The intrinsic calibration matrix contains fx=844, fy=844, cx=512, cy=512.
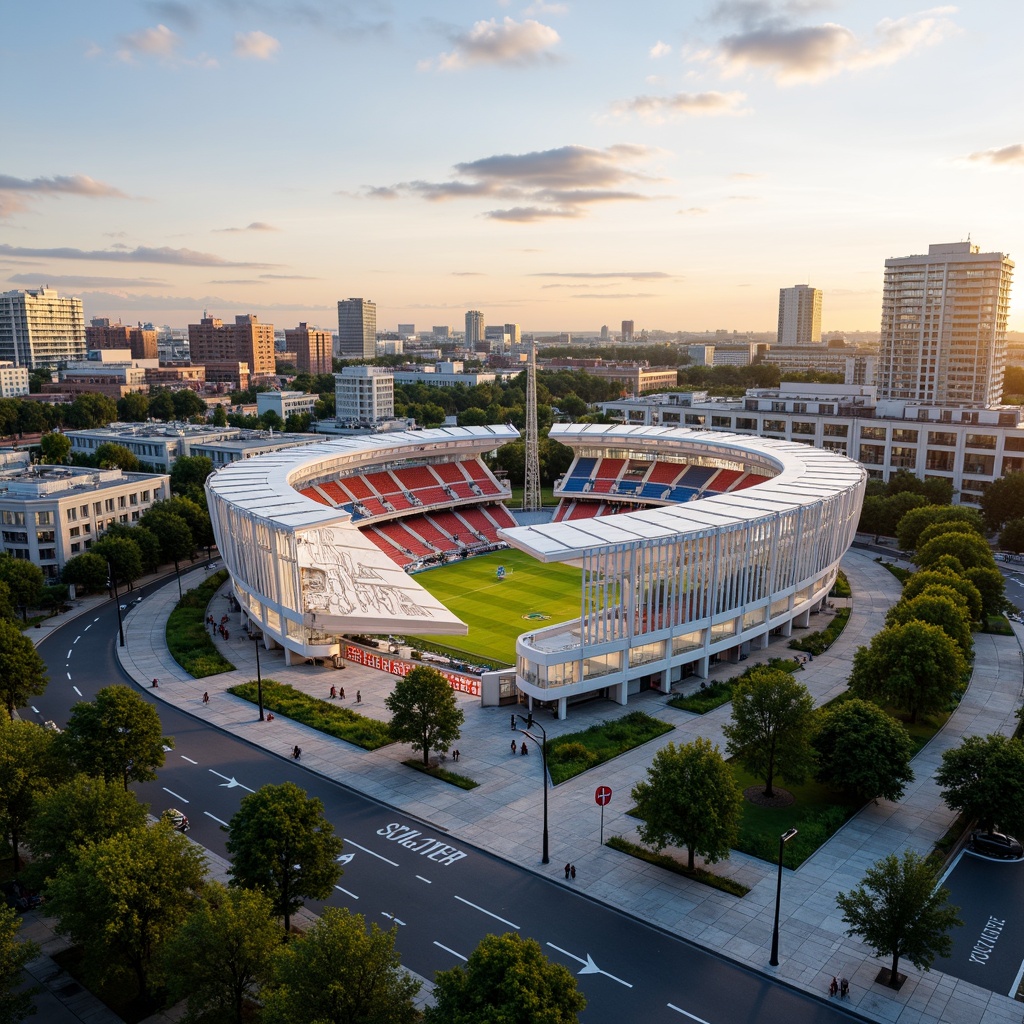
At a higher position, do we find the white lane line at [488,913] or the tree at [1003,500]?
the tree at [1003,500]

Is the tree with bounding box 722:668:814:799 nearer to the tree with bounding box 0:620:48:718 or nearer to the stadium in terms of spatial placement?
the stadium

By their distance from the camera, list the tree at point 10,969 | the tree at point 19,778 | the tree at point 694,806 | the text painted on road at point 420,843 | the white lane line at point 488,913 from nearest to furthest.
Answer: the tree at point 10,969
the white lane line at point 488,913
the tree at point 19,778
the tree at point 694,806
the text painted on road at point 420,843

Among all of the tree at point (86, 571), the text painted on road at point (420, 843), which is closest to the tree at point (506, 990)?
the text painted on road at point (420, 843)

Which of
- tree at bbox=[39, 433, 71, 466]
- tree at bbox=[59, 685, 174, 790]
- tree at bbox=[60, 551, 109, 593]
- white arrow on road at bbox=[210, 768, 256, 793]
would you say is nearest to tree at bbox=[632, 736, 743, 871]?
white arrow on road at bbox=[210, 768, 256, 793]

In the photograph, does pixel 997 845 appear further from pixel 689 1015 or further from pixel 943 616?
pixel 943 616

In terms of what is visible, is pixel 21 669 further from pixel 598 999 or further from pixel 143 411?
pixel 143 411

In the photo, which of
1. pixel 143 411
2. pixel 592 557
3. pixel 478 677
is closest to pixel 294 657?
pixel 478 677

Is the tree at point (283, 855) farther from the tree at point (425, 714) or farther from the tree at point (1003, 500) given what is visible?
the tree at point (1003, 500)
